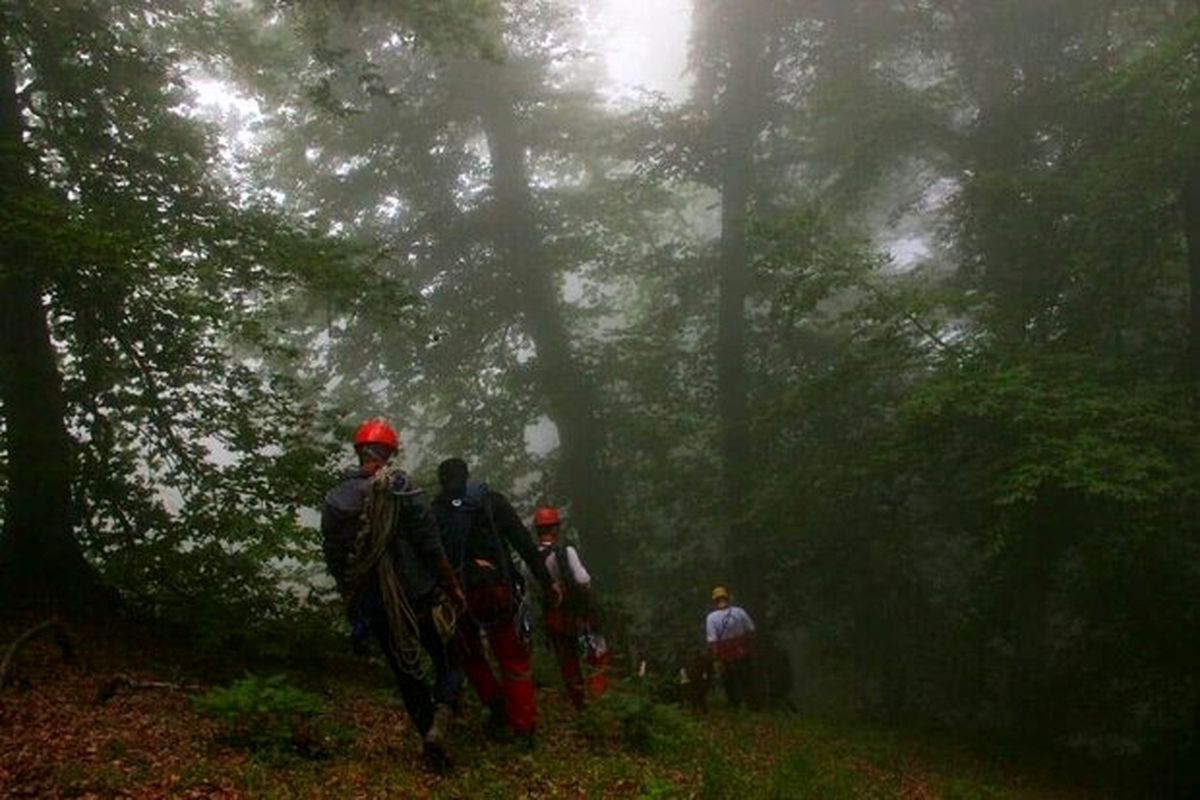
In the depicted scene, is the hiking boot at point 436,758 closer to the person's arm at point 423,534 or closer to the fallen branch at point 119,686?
the person's arm at point 423,534

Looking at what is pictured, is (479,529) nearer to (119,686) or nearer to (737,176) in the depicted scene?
(119,686)

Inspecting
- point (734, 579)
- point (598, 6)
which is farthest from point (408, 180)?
point (734, 579)

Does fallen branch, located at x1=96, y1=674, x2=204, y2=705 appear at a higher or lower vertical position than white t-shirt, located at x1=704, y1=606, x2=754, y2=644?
higher

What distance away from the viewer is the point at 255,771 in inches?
233

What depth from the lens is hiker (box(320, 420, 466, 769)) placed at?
20.3 ft

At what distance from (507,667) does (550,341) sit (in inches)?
639

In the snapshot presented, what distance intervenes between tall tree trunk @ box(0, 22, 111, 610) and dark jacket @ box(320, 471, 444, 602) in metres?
5.12

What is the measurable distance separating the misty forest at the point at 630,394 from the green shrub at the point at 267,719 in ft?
0.12

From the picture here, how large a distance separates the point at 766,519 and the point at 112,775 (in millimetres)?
11171

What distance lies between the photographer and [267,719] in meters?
6.57

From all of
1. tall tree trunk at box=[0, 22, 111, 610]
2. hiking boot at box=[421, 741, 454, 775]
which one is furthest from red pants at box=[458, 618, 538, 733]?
tall tree trunk at box=[0, 22, 111, 610]

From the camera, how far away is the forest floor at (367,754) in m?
5.82

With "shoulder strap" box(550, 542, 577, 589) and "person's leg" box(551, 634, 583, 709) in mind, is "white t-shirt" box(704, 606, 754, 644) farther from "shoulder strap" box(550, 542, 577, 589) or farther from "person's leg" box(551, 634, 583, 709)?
"shoulder strap" box(550, 542, 577, 589)

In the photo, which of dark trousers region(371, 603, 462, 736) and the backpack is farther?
the backpack
